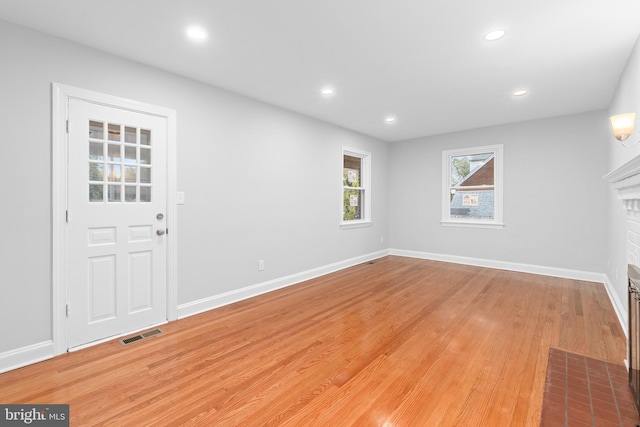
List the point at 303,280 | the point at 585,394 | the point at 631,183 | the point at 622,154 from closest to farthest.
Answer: the point at 585,394
the point at 631,183
the point at 622,154
the point at 303,280

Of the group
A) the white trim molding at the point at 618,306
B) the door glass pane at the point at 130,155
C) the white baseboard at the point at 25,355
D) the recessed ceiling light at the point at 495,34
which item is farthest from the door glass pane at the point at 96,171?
the white trim molding at the point at 618,306

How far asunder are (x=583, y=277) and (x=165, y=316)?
6.08m

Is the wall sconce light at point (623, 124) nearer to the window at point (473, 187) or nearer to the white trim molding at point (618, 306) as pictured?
the white trim molding at point (618, 306)

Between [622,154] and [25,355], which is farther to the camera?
[622,154]

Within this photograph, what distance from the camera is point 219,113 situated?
358 cm

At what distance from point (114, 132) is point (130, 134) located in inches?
5.4

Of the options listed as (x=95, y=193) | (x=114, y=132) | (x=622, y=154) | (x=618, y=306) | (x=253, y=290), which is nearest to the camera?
(x=95, y=193)

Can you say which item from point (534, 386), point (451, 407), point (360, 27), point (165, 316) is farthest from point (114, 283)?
point (534, 386)

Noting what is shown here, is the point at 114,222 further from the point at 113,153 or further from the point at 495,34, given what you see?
the point at 495,34

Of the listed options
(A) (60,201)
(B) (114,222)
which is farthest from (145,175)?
(A) (60,201)

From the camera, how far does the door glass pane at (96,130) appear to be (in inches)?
105

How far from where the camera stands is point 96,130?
2.70m

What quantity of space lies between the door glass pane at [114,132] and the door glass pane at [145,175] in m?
0.35

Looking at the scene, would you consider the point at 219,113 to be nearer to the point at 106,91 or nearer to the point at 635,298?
the point at 106,91
